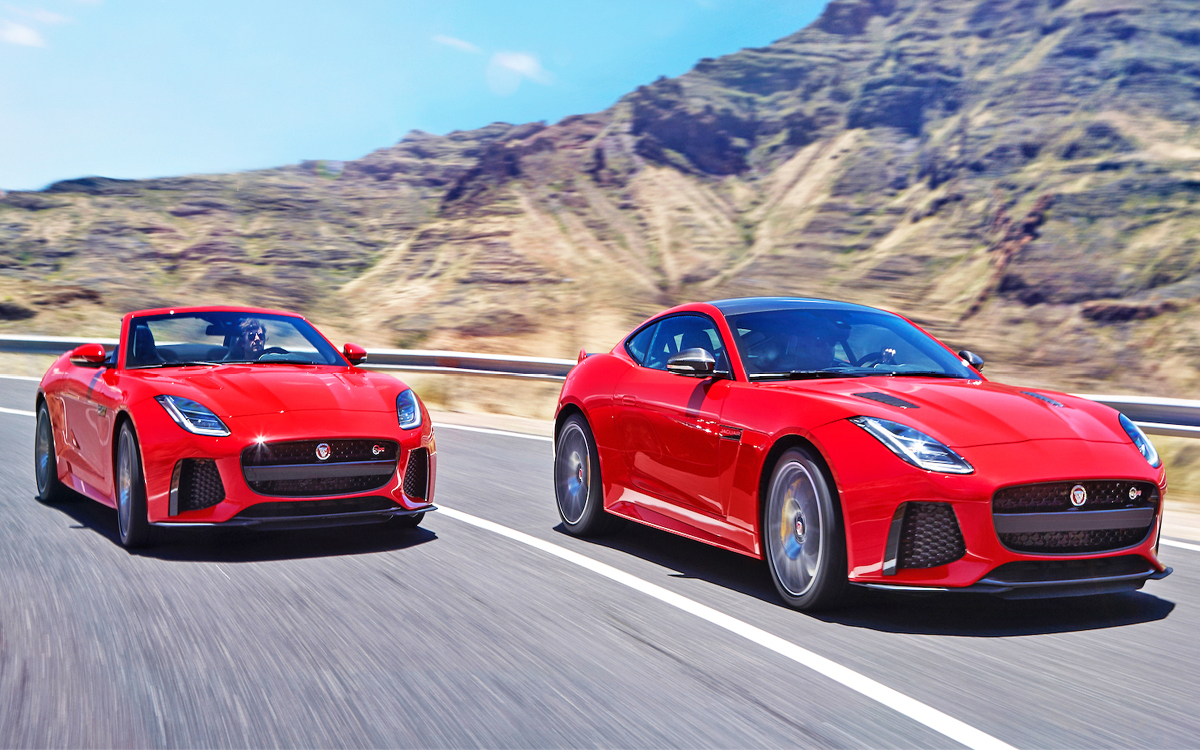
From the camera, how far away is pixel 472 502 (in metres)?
8.05

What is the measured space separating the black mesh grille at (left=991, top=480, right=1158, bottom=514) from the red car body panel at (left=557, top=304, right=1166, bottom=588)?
4cm

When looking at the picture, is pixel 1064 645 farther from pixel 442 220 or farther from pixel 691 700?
Answer: pixel 442 220

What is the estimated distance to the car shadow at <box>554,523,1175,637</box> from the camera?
4688 mm

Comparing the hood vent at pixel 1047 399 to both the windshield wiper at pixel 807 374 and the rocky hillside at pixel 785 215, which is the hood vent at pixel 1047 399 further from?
→ the rocky hillside at pixel 785 215

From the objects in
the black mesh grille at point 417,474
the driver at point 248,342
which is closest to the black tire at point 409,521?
the black mesh grille at point 417,474

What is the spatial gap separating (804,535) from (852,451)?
1.67 feet

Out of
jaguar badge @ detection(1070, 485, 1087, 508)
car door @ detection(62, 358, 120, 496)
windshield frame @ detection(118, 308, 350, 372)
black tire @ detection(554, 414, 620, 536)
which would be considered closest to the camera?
jaguar badge @ detection(1070, 485, 1087, 508)

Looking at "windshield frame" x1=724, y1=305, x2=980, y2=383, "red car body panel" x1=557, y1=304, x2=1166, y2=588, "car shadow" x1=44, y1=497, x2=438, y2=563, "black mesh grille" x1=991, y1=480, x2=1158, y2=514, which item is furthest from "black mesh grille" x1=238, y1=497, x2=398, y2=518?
"black mesh grille" x1=991, y1=480, x2=1158, y2=514

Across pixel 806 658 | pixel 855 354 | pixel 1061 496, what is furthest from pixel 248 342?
pixel 1061 496

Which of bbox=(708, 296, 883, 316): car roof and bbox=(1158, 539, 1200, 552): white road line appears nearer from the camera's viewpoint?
bbox=(708, 296, 883, 316): car roof

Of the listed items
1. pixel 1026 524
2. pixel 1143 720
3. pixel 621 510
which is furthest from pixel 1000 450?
pixel 621 510

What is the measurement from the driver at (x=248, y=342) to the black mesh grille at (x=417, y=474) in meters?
1.46

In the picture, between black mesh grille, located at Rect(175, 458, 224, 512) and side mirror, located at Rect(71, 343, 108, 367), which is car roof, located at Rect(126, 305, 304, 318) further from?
black mesh grille, located at Rect(175, 458, 224, 512)

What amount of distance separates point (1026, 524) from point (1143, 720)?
3.24 feet
